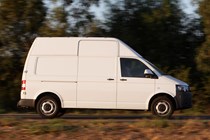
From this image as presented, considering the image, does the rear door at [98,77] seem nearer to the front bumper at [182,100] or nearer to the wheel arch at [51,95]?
the wheel arch at [51,95]

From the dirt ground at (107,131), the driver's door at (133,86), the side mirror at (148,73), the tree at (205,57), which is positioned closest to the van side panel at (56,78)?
the driver's door at (133,86)

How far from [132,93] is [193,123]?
2.95 metres

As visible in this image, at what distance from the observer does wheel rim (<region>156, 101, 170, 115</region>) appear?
14.6 metres

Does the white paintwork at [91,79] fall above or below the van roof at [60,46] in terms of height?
below

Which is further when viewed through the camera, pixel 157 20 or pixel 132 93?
pixel 157 20

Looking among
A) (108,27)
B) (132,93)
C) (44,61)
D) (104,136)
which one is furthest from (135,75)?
(108,27)

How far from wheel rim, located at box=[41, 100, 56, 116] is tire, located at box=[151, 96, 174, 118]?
2.97 meters

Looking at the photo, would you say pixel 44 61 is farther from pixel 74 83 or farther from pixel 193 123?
pixel 193 123

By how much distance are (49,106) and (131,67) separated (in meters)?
2.73

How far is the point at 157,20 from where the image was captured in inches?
907

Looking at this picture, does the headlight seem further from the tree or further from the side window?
the tree

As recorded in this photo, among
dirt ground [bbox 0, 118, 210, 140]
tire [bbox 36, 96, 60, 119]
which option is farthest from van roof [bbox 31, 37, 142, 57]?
dirt ground [bbox 0, 118, 210, 140]

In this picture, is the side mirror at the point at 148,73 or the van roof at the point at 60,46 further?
the van roof at the point at 60,46

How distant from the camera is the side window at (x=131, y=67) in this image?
48.0 ft
